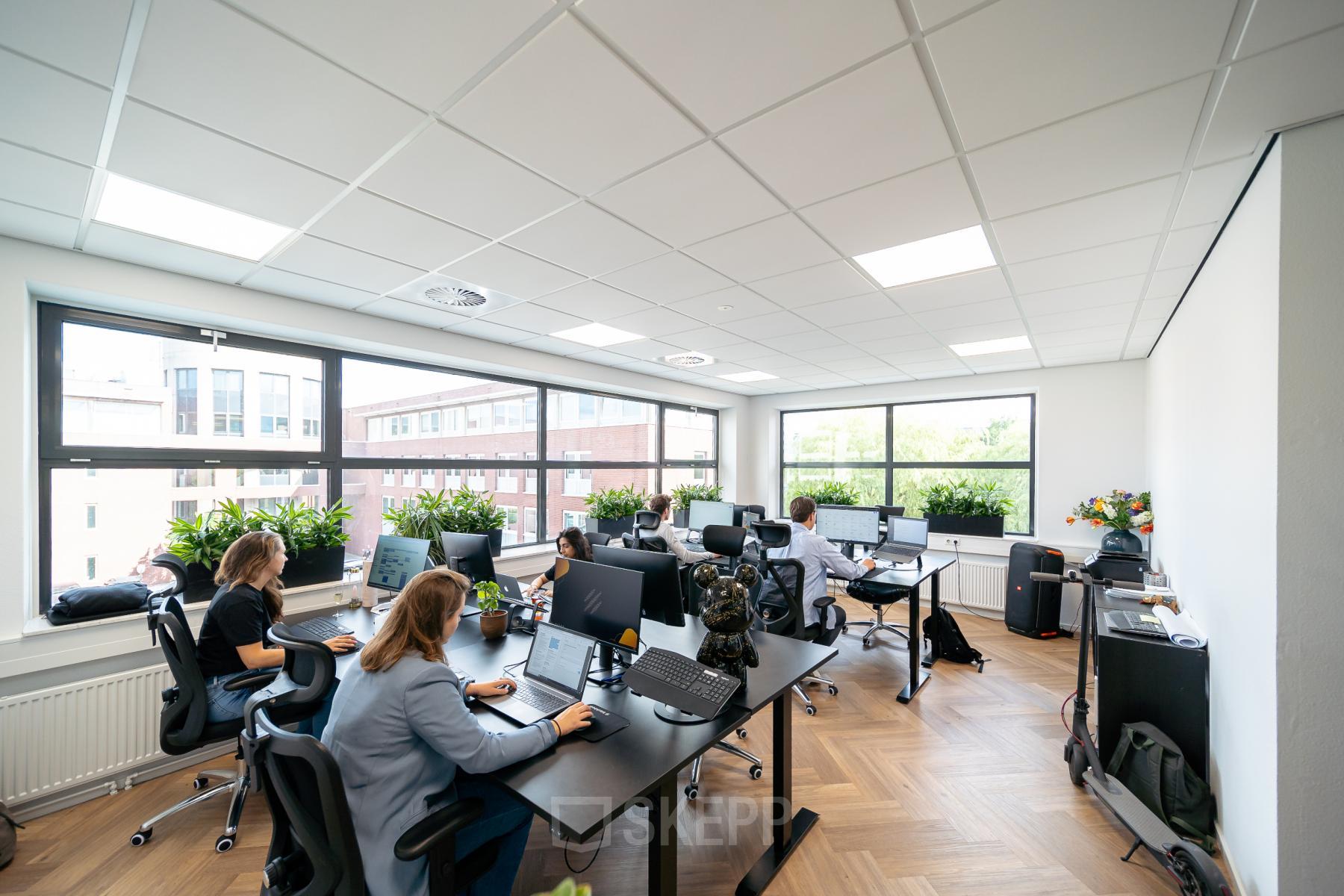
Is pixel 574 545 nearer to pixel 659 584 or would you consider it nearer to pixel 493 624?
pixel 493 624

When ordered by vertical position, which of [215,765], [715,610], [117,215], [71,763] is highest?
[117,215]

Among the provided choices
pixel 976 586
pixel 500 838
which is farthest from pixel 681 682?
pixel 976 586

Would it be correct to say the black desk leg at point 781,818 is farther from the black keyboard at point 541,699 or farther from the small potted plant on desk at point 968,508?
the small potted plant on desk at point 968,508

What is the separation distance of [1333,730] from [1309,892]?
1.60 feet

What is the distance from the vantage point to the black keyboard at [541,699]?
5.95 feet

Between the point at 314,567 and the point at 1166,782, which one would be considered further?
the point at 314,567

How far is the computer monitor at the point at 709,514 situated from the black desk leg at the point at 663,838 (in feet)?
14.4

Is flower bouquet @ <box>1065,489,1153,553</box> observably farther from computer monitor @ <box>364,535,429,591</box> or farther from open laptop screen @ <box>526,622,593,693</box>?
computer monitor @ <box>364,535,429,591</box>

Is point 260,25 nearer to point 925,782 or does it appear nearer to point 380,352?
point 380,352

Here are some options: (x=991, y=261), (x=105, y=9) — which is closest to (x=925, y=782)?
(x=991, y=261)

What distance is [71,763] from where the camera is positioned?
253 centimetres

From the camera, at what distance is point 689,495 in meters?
6.71

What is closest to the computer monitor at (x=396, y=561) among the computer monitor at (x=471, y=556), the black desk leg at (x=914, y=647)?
the computer monitor at (x=471, y=556)

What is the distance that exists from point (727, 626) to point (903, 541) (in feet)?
11.6
